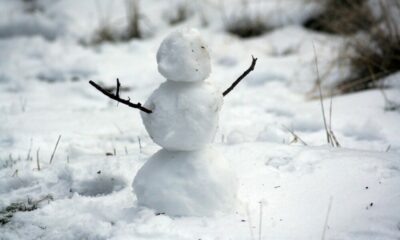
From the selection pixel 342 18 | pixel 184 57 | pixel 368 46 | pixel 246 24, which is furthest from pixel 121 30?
pixel 184 57

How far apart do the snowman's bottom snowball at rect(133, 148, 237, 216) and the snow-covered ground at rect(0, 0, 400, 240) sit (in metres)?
0.04

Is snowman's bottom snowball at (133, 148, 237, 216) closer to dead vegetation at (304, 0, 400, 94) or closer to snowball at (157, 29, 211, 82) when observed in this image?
snowball at (157, 29, 211, 82)

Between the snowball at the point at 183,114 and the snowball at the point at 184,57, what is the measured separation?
0.05 m

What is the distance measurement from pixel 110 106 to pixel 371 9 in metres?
2.49

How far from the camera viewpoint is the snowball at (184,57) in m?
1.62

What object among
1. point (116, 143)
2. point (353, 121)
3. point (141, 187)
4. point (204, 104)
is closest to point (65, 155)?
point (116, 143)

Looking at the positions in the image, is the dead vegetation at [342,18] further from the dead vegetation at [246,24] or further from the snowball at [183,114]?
the snowball at [183,114]

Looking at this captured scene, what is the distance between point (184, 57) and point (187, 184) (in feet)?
1.41

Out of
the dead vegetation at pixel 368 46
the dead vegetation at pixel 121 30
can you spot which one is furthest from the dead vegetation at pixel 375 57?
the dead vegetation at pixel 121 30

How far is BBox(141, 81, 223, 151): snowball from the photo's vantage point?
1.65m

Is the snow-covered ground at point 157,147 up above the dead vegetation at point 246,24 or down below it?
below

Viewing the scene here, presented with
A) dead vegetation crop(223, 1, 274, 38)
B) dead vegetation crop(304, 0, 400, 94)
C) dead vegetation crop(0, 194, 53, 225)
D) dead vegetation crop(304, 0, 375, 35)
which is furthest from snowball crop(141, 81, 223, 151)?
dead vegetation crop(223, 1, 274, 38)

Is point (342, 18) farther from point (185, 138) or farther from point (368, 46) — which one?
point (185, 138)

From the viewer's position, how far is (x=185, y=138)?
1.67m
